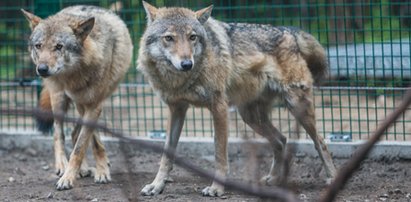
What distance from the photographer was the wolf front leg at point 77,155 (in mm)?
6387

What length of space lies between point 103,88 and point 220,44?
111cm

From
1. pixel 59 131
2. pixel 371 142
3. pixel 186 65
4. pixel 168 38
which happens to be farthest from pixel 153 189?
pixel 371 142

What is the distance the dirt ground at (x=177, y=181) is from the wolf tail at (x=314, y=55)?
807 millimetres

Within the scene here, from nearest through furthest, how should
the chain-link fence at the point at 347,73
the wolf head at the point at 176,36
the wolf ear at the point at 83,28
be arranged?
1. the wolf head at the point at 176,36
2. the wolf ear at the point at 83,28
3. the chain-link fence at the point at 347,73

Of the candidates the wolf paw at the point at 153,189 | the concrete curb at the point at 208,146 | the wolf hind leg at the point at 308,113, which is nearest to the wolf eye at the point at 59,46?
the concrete curb at the point at 208,146

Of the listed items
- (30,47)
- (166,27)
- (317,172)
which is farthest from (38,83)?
(317,172)

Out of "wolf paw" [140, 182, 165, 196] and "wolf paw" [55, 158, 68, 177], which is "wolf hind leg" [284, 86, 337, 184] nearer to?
"wolf paw" [140, 182, 165, 196]

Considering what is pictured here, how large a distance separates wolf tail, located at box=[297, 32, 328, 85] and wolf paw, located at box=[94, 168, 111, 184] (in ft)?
6.23

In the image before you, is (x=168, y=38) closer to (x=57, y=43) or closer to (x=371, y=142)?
(x=57, y=43)

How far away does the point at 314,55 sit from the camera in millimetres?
6629

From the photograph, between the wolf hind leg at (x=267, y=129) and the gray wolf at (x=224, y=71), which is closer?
the gray wolf at (x=224, y=71)

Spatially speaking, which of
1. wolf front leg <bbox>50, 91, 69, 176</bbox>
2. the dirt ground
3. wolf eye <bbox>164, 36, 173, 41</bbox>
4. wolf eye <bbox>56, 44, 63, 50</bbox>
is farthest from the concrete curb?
wolf eye <bbox>164, 36, 173, 41</bbox>

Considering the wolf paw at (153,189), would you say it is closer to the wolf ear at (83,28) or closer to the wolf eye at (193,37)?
the wolf eye at (193,37)

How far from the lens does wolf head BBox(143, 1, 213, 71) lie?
19.4ft
